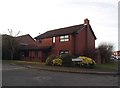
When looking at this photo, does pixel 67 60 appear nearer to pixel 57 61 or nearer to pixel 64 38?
pixel 57 61

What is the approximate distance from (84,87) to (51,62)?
705 inches

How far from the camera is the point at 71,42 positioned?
3859cm

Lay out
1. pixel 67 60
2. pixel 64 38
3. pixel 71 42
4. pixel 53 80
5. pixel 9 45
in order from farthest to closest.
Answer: pixel 9 45
pixel 64 38
pixel 71 42
pixel 67 60
pixel 53 80

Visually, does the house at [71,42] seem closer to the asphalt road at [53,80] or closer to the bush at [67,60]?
the bush at [67,60]

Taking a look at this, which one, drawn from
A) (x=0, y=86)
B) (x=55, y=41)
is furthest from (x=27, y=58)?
(x=0, y=86)

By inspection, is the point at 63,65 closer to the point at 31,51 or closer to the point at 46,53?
the point at 46,53

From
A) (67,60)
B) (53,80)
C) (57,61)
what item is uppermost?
(67,60)

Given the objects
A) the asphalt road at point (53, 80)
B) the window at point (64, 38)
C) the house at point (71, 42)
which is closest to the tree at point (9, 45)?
the house at point (71, 42)

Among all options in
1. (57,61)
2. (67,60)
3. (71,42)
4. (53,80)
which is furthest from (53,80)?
(71,42)

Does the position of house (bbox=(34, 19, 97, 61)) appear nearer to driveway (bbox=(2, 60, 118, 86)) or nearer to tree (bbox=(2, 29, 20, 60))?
tree (bbox=(2, 29, 20, 60))

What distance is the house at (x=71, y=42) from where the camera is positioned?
127 feet

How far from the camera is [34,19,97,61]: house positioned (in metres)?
38.8

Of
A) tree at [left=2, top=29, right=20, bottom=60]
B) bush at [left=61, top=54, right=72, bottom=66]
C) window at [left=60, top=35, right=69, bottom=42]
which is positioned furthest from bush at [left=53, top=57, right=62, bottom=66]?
tree at [left=2, top=29, right=20, bottom=60]

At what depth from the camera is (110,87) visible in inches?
517
